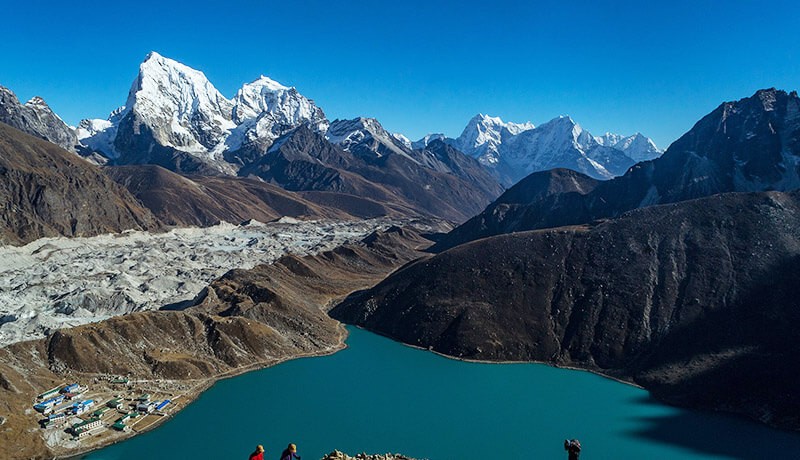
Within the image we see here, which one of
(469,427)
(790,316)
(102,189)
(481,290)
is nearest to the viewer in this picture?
(469,427)

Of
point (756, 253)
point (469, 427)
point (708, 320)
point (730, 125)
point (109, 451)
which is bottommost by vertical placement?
point (109, 451)

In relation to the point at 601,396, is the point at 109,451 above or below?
below

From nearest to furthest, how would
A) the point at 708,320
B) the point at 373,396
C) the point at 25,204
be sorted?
the point at 373,396
the point at 708,320
the point at 25,204

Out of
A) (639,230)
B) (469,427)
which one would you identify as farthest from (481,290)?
(469,427)

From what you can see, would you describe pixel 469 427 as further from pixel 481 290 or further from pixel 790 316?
pixel 790 316

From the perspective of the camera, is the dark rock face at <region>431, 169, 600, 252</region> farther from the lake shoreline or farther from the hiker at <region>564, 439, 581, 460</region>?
the hiker at <region>564, 439, 581, 460</region>

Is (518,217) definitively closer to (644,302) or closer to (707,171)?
(707,171)

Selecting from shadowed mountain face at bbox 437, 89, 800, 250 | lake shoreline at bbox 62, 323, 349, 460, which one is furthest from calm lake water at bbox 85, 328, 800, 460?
shadowed mountain face at bbox 437, 89, 800, 250

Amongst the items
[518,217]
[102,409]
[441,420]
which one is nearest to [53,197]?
[102,409]
